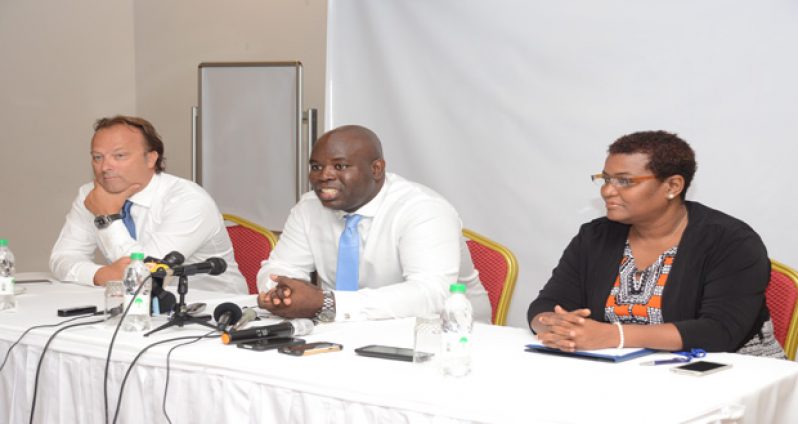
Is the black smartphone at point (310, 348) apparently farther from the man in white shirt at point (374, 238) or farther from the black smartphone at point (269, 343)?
the man in white shirt at point (374, 238)

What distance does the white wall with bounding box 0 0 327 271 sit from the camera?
5887 mm

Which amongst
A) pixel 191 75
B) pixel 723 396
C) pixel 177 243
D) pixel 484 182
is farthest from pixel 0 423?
pixel 191 75

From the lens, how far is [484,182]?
4.02 meters

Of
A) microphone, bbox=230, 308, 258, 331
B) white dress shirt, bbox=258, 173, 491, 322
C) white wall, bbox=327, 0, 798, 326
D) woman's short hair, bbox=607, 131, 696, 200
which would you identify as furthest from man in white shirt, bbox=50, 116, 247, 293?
woman's short hair, bbox=607, 131, 696, 200

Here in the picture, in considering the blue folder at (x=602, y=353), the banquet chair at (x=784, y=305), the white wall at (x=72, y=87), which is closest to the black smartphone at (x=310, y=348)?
the blue folder at (x=602, y=353)

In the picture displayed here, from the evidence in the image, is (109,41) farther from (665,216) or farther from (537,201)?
(665,216)

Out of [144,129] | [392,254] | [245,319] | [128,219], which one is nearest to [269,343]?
[245,319]

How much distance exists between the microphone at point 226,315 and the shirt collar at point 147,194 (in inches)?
53.9

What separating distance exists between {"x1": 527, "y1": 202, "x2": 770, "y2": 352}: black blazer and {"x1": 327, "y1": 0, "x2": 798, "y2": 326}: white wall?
2.38ft

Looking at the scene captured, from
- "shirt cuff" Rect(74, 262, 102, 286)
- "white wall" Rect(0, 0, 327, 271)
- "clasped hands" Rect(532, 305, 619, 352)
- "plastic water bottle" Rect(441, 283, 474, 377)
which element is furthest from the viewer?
"white wall" Rect(0, 0, 327, 271)

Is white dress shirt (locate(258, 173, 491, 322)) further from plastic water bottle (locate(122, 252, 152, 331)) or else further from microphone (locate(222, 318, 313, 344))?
plastic water bottle (locate(122, 252, 152, 331))

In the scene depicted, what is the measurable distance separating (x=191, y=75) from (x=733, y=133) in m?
3.69

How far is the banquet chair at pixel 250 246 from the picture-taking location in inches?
153

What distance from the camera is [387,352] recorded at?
7.11 feet
